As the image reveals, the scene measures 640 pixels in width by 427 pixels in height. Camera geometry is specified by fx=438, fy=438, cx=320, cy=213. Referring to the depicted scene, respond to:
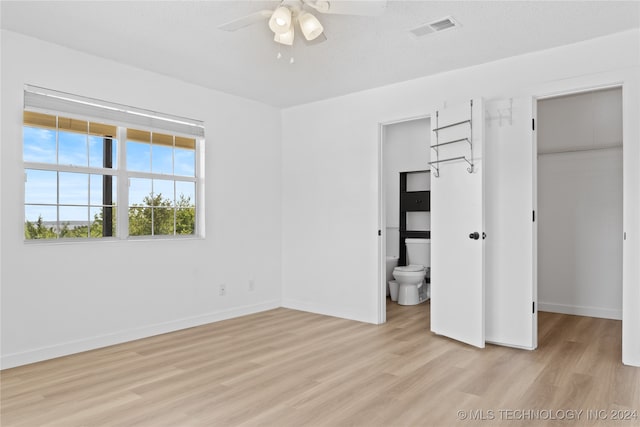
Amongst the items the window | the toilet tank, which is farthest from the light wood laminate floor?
the toilet tank

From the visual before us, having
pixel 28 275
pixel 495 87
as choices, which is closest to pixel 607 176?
pixel 495 87

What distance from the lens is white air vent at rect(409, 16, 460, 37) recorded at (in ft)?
10.1

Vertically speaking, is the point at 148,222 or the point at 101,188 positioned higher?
the point at 101,188

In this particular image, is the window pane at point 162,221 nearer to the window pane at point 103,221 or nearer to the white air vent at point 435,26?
the window pane at point 103,221

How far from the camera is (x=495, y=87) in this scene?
3.87 metres

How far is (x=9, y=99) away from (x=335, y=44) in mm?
2505

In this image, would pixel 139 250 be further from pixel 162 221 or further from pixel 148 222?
pixel 162 221

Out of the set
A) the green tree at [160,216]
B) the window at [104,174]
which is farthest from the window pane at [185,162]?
the green tree at [160,216]

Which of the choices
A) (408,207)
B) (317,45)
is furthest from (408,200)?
(317,45)

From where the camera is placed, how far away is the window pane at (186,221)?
4535mm

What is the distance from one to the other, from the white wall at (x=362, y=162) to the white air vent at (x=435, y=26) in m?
0.94

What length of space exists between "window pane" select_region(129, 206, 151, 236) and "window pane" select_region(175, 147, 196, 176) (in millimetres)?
535

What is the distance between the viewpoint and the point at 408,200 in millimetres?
6320

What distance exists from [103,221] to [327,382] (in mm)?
2533
